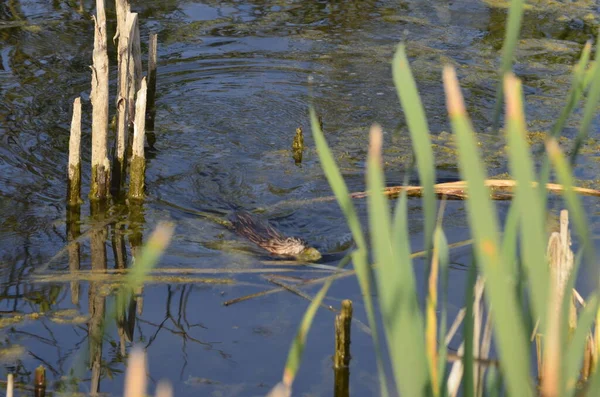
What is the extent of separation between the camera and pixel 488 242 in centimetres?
140

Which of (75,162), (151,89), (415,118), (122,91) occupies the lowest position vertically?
(415,118)

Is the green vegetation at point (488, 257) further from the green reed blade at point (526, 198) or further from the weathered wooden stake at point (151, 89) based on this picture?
the weathered wooden stake at point (151, 89)

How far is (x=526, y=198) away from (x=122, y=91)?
3.90 metres

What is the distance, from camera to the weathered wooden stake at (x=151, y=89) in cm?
645

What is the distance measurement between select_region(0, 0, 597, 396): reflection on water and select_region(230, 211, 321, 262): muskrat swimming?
0.27ft

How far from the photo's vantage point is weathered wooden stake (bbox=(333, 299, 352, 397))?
10.8 ft

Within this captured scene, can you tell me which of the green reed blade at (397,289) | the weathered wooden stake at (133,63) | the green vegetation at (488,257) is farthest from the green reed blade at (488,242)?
the weathered wooden stake at (133,63)

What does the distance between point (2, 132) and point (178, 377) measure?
360 cm

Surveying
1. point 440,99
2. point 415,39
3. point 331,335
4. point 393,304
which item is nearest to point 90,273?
point 331,335

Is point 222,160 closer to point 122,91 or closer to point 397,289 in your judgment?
point 122,91

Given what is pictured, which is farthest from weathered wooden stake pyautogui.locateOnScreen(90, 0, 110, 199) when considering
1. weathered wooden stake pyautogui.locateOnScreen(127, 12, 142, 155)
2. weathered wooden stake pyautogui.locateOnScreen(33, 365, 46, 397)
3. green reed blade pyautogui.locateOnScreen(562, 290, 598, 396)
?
green reed blade pyautogui.locateOnScreen(562, 290, 598, 396)

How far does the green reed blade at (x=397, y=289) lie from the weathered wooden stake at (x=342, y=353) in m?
1.55

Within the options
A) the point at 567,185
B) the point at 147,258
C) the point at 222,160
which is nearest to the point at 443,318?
the point at 567,185

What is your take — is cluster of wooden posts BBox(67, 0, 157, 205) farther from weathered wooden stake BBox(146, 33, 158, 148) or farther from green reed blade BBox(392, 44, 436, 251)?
green reed blade BBox(392, 44, 436, 251)
